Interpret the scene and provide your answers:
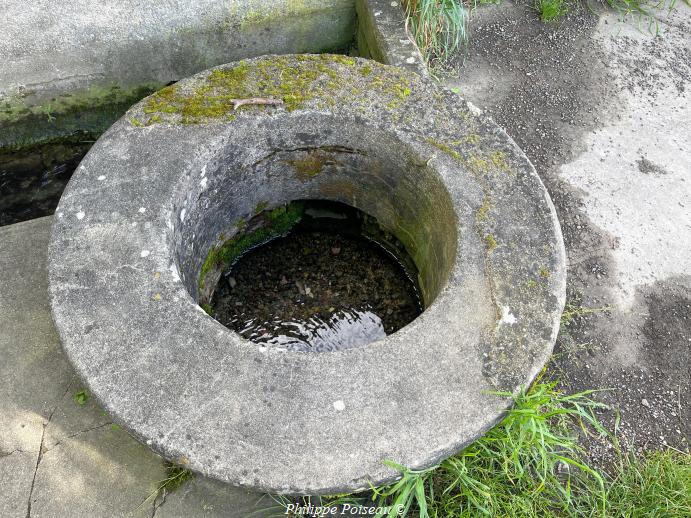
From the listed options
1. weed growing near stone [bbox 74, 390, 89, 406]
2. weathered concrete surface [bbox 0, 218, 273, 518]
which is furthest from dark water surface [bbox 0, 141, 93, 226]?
weed growing near stone [bbox 74, 390, 89, 406]

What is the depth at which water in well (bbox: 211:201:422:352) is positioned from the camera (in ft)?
9.49

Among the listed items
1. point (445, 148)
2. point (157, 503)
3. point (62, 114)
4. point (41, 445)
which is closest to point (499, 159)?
point (445, 148)

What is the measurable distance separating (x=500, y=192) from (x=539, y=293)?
0.47 meters

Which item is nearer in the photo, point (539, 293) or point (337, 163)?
point (539, 293)

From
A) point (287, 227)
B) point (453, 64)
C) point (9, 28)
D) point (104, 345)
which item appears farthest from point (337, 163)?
point (9, 28)

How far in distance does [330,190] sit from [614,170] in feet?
6.11

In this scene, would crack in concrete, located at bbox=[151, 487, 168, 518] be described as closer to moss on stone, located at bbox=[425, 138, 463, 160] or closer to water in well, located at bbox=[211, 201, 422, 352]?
water in well, located at bbox=[211, 201, 422, 352]

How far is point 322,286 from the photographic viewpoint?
3.04 metres

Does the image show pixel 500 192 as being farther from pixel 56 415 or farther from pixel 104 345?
pixel 56 415

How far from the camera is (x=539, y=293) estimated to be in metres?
2.01

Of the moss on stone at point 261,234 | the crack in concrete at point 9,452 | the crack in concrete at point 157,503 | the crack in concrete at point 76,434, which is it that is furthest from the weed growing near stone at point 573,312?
the crack in concrete at point 9,452

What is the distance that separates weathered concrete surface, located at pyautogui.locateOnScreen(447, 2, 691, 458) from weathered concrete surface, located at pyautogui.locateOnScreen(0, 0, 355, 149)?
48.4 inches

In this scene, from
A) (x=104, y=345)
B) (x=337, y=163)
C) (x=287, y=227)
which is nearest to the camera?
(x=104, y=345)

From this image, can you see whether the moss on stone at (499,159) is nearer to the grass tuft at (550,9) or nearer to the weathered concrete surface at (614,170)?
the weathered concrete surface at (614,170)
